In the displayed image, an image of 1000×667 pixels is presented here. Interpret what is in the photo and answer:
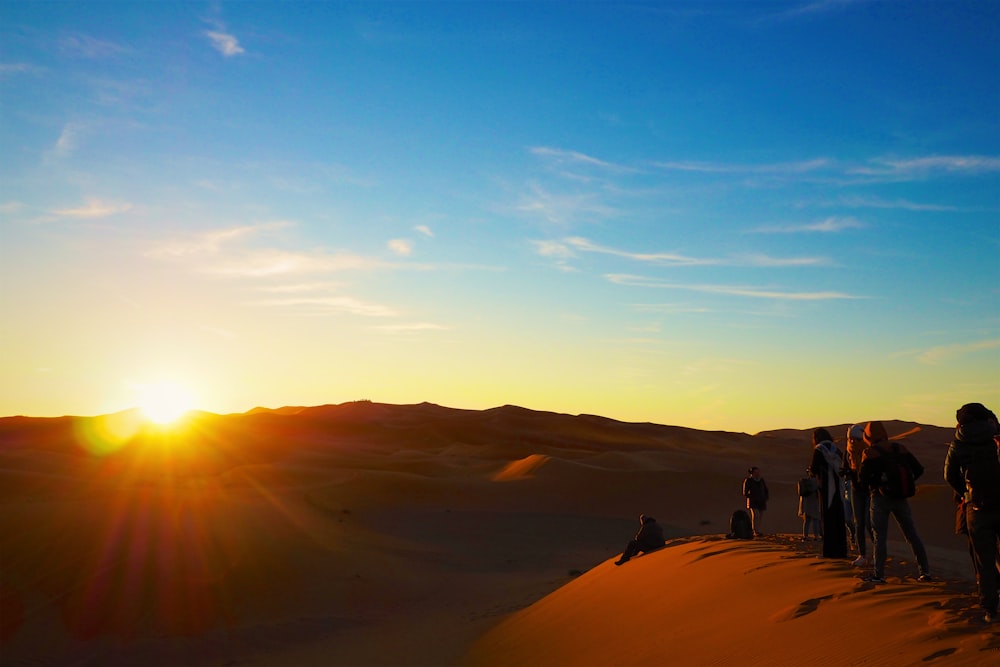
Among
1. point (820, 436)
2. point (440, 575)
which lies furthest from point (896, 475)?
point (440, 575)

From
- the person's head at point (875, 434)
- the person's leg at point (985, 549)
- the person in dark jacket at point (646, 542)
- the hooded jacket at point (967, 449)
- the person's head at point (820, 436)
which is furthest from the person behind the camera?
the person in dark jacket at point (646, 542)

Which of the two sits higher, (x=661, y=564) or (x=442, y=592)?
(x=661, y=564)

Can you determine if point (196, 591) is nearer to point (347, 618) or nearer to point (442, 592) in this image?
point (347, 618)

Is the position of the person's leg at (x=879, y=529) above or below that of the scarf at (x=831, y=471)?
below

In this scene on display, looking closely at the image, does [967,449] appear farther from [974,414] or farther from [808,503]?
[808,503]

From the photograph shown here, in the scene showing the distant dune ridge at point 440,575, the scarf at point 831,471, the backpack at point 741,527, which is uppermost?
the scarf at point 831,471

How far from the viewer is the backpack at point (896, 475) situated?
832 cm

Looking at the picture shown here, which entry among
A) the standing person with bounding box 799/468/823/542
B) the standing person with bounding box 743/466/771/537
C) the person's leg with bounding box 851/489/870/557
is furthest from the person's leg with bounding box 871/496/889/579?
the standing person with bounding box 743/466/771/537

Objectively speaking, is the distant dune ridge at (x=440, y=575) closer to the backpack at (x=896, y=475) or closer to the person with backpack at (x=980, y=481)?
the person with backpack at (x=980, y=481)

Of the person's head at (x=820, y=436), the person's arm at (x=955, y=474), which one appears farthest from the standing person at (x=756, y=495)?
the person's arm at (x=955, y=474)

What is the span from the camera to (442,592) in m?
18.1

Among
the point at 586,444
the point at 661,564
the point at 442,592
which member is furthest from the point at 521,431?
the point at 661,564

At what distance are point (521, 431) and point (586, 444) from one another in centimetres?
671

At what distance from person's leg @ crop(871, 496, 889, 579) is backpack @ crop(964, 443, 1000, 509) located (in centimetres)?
123
